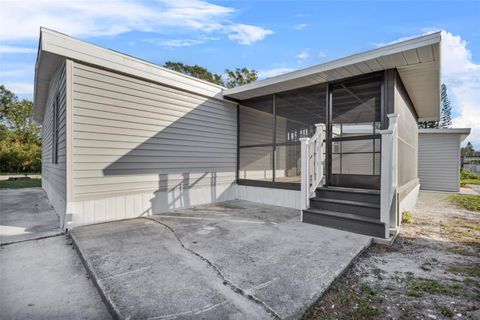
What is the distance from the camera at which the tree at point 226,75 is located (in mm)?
18078

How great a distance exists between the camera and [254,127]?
700cm

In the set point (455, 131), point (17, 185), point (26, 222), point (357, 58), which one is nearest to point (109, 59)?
point (26, 222)

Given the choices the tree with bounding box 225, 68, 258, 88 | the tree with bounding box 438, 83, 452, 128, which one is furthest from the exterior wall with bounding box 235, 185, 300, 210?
the tree with bounding box 438, 83, 452, 128

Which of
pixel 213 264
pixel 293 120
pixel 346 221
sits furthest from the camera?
pixel 293 120

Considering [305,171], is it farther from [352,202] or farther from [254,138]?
[254,138]

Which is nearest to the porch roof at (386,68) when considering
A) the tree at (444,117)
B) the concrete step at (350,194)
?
the concrete step at (350,194)

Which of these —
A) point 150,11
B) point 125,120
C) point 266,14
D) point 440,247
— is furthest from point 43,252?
point 266,14

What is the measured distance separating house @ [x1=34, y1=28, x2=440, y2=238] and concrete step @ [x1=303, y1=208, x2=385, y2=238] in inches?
0.6

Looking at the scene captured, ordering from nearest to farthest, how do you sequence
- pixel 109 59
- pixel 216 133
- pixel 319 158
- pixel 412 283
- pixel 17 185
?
pixel 412 283 → pixel 109 59 → pixel 319 158 → pixel 216 133 → pixel 17 185

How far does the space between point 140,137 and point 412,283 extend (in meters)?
4.55

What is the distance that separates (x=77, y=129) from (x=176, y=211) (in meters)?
2.41

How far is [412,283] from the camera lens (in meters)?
2.24

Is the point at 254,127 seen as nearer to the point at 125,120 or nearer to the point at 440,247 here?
the point at 125,120

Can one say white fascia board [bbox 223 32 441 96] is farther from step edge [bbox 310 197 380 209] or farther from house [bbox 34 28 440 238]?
step edge [bbox 310 197 380 209]
